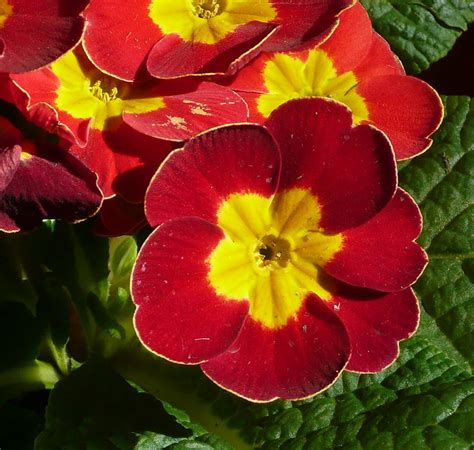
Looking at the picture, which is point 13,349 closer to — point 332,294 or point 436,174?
point 332,294

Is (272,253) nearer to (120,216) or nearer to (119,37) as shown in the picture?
(120,216)

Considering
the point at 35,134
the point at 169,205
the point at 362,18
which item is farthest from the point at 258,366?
the point at 362,18

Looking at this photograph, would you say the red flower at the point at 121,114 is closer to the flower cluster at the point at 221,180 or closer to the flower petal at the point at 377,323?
the flower cluster at the point at 221,180

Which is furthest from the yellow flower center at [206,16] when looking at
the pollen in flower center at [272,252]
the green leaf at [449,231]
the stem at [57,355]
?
the stem at [57,355]

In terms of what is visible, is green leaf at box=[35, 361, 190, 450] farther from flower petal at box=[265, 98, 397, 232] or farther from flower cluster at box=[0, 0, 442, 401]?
flower petal at box=[265, 98, 397, 232]

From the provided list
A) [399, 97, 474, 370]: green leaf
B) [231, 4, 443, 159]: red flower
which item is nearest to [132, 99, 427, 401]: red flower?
[231, 4, 443, 159]: red flower

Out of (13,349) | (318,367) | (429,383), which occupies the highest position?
(318,367)

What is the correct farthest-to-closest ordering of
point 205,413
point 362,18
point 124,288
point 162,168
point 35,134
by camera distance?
point 124,288 → point 205,413 → point 362,18 → point 35,134 → point 162,168

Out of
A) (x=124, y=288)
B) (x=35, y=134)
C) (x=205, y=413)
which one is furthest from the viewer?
(x=124, y=288)
